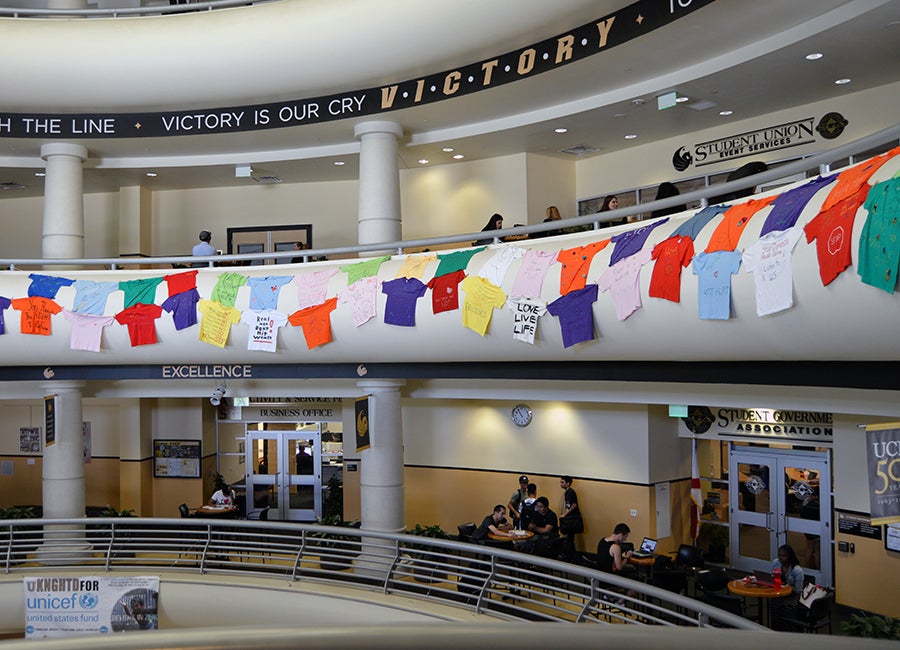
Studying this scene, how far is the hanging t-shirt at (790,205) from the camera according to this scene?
745 cm

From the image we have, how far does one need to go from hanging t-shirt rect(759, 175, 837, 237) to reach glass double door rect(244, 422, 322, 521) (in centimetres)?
1598

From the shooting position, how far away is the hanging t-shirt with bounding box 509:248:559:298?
10961 millimetres

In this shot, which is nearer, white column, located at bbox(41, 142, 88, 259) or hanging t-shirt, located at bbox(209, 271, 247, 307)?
hanging t-shirt, located at bbox(209, 271, 247, 307)

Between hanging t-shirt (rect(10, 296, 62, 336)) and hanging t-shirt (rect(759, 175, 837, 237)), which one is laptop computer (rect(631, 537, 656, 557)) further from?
hanging t-shirt (rect(10, 296, 62, 336))

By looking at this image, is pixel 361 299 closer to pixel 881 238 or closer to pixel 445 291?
pixel 445 291

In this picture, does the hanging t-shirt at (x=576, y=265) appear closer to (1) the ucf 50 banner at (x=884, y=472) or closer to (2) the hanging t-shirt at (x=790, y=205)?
(2) the hanging t-shirt at (x=790, y=205)

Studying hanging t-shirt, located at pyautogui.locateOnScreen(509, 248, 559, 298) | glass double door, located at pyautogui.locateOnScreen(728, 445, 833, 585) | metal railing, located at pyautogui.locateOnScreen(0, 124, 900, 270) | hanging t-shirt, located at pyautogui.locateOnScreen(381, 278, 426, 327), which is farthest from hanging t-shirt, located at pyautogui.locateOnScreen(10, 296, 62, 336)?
glass double door, located at pyautogui.locateOnScreen(728, 445, 833, 585)

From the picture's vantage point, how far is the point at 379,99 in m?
15.6

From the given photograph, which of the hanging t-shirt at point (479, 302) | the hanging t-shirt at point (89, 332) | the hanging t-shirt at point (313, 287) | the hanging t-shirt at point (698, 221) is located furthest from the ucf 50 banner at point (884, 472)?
the hanging t-shirt at point (89, 332)

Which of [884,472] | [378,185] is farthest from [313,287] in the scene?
[884,472]

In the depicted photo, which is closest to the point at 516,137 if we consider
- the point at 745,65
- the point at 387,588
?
the point at 745,65

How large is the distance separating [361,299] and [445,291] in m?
1.74

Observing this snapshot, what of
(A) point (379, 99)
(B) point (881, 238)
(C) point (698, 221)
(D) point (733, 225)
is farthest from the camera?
(A) point (379, 99)

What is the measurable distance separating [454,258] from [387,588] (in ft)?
16.7
